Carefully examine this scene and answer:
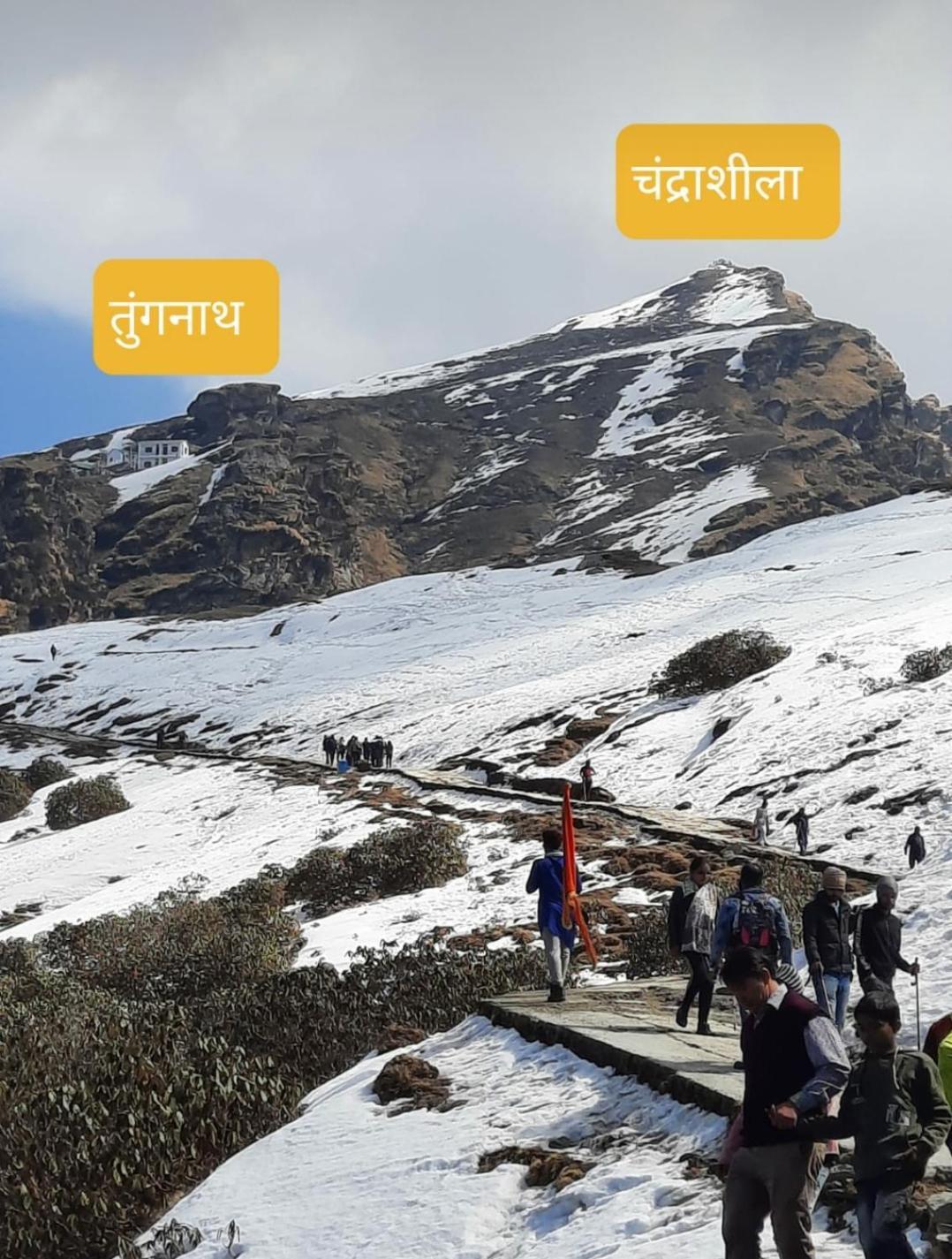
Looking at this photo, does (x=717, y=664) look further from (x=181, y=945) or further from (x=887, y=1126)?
(x=887, y=1126)

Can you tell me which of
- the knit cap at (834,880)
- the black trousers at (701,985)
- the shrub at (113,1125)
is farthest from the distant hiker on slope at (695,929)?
the shrub at (113,1125)

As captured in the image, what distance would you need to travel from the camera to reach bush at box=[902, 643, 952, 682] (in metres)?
28.3

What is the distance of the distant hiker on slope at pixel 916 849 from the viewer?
52.7 feet

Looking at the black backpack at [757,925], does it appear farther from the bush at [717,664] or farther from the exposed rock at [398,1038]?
the bush at [717,664]

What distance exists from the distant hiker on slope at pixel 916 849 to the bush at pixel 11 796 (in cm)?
3164

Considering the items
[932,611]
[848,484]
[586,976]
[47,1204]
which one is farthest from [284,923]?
[848,484]

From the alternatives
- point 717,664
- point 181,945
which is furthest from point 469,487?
point 181,945

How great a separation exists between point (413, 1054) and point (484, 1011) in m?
0.80

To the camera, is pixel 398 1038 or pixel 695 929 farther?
pixel 398 1038

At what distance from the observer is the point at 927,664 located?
1131 inches

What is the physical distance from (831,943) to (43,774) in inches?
1632

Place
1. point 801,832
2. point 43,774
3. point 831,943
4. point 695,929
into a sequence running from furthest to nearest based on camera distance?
point 43,774
point 801,832
point 695,929
point 831,943

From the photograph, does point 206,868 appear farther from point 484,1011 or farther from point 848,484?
point 848,484

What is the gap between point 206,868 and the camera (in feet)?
81.6
